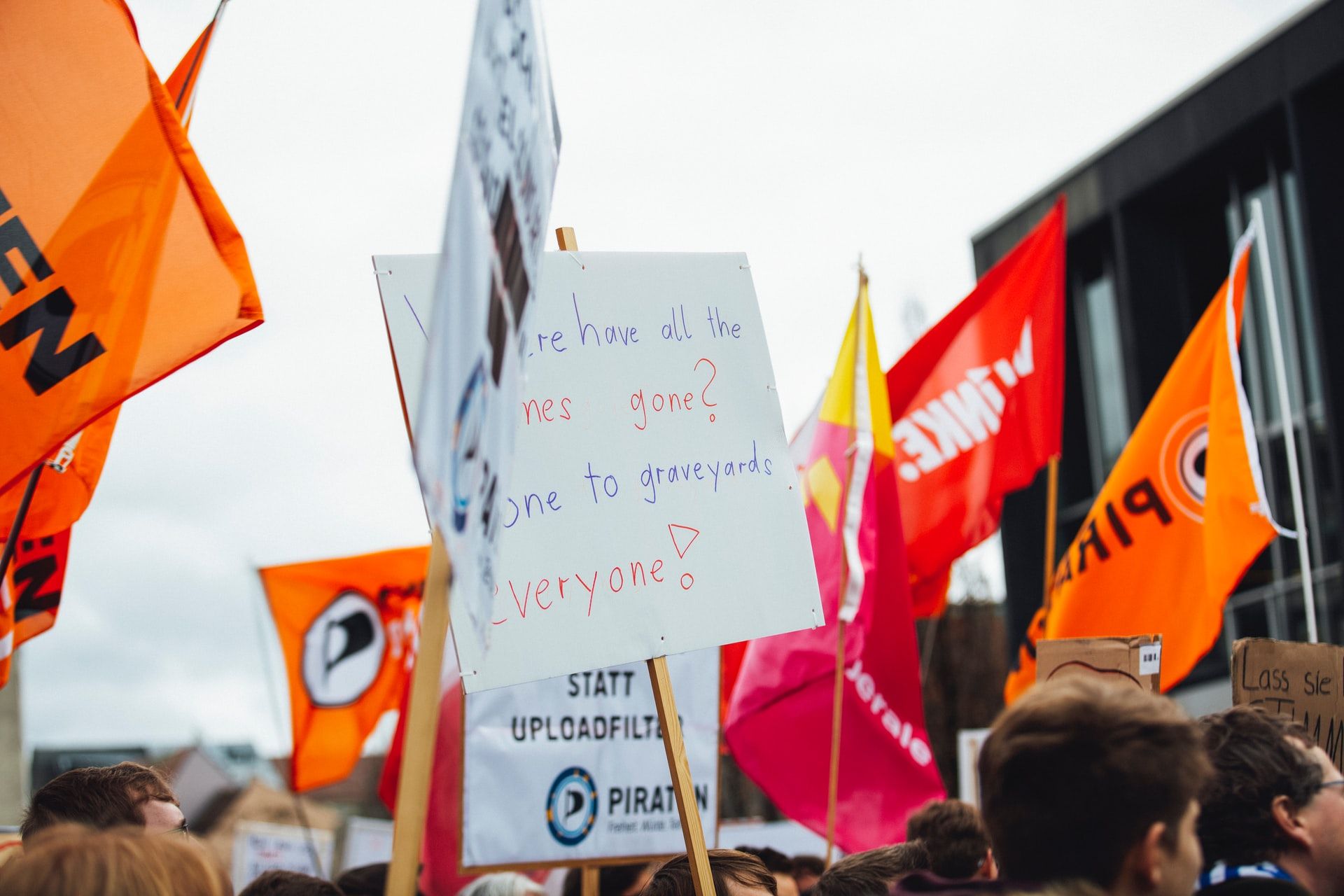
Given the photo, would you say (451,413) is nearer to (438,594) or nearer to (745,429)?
(438,594)

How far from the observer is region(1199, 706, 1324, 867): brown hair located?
7.62ft

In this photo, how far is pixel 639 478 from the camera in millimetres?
2900

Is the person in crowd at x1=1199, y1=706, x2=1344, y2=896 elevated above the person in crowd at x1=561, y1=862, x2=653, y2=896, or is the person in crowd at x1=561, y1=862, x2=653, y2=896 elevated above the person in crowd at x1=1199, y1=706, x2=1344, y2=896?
the person in crowd at x1=1199, y1=706, x2=1344, y2=896

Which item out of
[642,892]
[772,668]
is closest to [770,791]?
[772,668]

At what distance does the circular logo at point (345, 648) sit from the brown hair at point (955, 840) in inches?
210

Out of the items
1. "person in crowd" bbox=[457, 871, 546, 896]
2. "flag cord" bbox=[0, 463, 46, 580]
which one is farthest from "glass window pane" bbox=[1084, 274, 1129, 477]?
"flag cord" bbox=[0, 463, 46, 580]

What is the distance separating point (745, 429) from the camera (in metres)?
3.11

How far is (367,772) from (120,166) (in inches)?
2050

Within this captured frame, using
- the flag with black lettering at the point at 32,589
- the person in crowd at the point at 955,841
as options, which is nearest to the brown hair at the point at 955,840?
the person in crowd at the point at 955,841

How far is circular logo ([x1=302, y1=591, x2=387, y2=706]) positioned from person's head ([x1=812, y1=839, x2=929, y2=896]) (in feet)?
17.8

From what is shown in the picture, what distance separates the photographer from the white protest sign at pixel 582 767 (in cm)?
518

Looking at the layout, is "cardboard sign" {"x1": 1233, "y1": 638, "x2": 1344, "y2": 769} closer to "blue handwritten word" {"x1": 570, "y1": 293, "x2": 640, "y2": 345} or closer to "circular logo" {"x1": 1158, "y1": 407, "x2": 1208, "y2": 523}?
"circular logo" {"x1": 1158, "y1": 407, "x2": 1208, "y2": 523}

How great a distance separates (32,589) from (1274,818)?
11.3ft

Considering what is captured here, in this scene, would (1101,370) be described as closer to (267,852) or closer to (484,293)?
(267,852)
